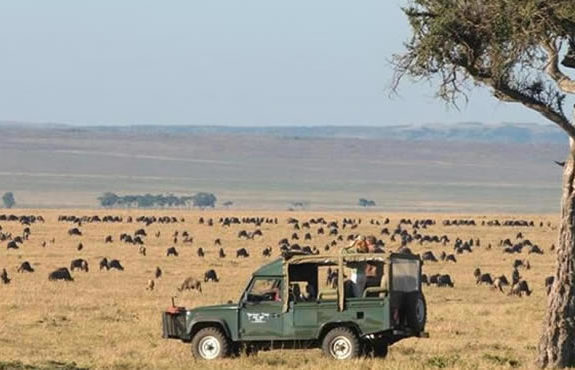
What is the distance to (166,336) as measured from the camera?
63.4 ft

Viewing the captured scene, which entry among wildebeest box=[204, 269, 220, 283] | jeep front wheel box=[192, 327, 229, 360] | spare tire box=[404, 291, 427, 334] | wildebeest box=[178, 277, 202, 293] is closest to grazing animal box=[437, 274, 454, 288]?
wildebeest box=[204, 269, 220, 283]

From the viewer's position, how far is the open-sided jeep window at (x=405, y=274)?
18.3 meters

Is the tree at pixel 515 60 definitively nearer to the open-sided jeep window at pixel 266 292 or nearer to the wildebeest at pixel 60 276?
the open-sided jeep window at pixel 266 292

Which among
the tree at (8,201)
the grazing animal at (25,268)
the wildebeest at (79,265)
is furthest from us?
the tree at (8,201)

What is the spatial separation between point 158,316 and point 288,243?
30.8 meters

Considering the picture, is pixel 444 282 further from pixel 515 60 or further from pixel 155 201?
pixel 155 201

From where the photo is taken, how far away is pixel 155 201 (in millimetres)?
161750

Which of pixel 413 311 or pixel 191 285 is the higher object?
pixel 413 311

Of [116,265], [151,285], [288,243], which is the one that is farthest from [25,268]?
[288,243]

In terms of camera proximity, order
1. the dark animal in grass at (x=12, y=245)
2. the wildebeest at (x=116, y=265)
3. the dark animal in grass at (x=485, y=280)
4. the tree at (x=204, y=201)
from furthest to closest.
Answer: the tree at (x=204, y=201)
the dark animal in grass at (x=12, y=245)
the wildebeest at (x=116, y=265)
the dark animal in grass at (x=485, y=280)

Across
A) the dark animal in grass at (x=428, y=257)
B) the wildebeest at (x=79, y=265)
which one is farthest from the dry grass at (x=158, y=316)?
the dark animal in grass at (x=428, y=257)

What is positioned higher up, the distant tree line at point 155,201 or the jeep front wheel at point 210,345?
the distant tree line at point 155,201

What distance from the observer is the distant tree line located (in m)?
160

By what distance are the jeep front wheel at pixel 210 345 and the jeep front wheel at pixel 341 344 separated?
4.35 feet
